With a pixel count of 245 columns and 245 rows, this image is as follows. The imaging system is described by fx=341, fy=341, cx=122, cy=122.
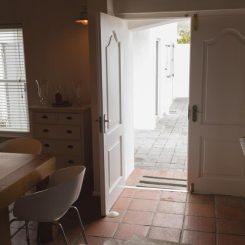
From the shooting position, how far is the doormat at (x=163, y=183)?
4.12 meters

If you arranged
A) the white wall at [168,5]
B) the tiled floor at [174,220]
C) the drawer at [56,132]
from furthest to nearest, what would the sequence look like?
the drawer at [56,132]
the white wall at [168,5]
the tiled floor at [174,220]

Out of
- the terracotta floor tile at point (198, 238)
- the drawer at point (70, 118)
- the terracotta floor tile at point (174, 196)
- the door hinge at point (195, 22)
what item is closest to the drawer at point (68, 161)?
the drawer at point (70, 118)

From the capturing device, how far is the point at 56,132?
3.99 m

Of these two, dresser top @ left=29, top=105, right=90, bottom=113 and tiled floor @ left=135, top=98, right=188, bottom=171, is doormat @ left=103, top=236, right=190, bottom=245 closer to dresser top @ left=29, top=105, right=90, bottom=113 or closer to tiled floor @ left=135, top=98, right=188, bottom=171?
dresser top @ left=29, top=105, right=90, bottom=113

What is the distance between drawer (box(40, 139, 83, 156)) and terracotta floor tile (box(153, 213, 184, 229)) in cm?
119

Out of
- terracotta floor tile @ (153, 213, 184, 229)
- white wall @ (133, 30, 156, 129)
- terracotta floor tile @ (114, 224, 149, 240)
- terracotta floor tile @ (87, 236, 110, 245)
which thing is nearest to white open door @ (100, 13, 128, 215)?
terracotta floor tile @ (114, 224, 149, 240)

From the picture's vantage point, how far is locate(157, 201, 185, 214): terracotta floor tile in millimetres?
3486

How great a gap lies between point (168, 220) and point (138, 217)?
0.30 meters

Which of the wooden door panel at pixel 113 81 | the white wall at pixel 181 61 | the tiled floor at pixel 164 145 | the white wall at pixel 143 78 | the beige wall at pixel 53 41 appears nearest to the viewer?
the wooden door panel at pixel 113 81

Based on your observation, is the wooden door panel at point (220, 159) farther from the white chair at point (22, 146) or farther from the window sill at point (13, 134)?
the window sill at point (13, 134)

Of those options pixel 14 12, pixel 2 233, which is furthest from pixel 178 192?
pixel 14 12

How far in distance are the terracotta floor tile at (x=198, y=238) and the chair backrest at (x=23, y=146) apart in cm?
154

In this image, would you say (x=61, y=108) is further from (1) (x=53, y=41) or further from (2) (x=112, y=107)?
(1) (x=53, y=41)

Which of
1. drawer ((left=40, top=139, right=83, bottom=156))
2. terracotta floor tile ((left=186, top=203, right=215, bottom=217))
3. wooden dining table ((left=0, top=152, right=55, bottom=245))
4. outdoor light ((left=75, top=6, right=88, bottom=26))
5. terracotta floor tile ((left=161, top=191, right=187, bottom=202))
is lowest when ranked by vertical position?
terracotta floor tile ((left=186, top=203, right=215, bottom=217))
